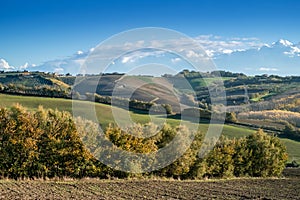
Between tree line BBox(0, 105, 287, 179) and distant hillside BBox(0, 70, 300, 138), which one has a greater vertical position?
distant hillside BBox(0, 70, 300, 138)

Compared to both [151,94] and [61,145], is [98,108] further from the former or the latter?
[61,145]

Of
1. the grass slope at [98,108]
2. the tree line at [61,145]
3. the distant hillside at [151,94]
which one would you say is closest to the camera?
the tree line at [61,145]

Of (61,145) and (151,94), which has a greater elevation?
(151,94)

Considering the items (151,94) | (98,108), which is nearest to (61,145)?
(98,108)

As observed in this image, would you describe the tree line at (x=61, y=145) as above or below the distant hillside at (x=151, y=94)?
below

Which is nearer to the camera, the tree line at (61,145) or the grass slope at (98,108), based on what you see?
the tree line at (61,145)

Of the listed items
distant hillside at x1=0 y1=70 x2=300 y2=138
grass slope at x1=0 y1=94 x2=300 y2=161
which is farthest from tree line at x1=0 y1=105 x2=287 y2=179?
grass slope at x1=0 y1=94 x2=300 y2=161

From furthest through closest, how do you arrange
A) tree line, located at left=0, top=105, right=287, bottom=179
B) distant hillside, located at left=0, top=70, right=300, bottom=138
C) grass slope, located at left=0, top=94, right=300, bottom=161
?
grass slope, located at left=0, top=94, right=300, bottom=161 < distant hillside, located at left=0, top=70, right=300, bottom=138 < tree line, located at left=0, top=105, right=287, bottom=179

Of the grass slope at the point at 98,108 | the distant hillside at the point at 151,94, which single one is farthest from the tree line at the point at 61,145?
the grass slope at the point at 98,108

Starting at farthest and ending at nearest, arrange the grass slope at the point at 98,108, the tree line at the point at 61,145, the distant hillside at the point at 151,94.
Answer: the grass slope at the point at 98,108, the distant hillside at the point at 151,94, the tree line at the point at 61,145

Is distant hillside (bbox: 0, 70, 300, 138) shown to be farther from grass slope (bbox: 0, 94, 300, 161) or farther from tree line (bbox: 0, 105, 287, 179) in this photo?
tree line (bbox: 0, 105, 287, 179)

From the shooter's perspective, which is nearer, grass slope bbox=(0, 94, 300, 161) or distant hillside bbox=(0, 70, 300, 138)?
distant hillside bbox=(0, 70, 300, 138)

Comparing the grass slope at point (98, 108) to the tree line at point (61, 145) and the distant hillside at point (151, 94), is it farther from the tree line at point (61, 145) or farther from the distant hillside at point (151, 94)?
the tree line at point (61, 145)


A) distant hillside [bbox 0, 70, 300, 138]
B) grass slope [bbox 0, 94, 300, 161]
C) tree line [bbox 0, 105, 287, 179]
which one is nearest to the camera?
tree line [bbox 0, 105, 287, 179]
